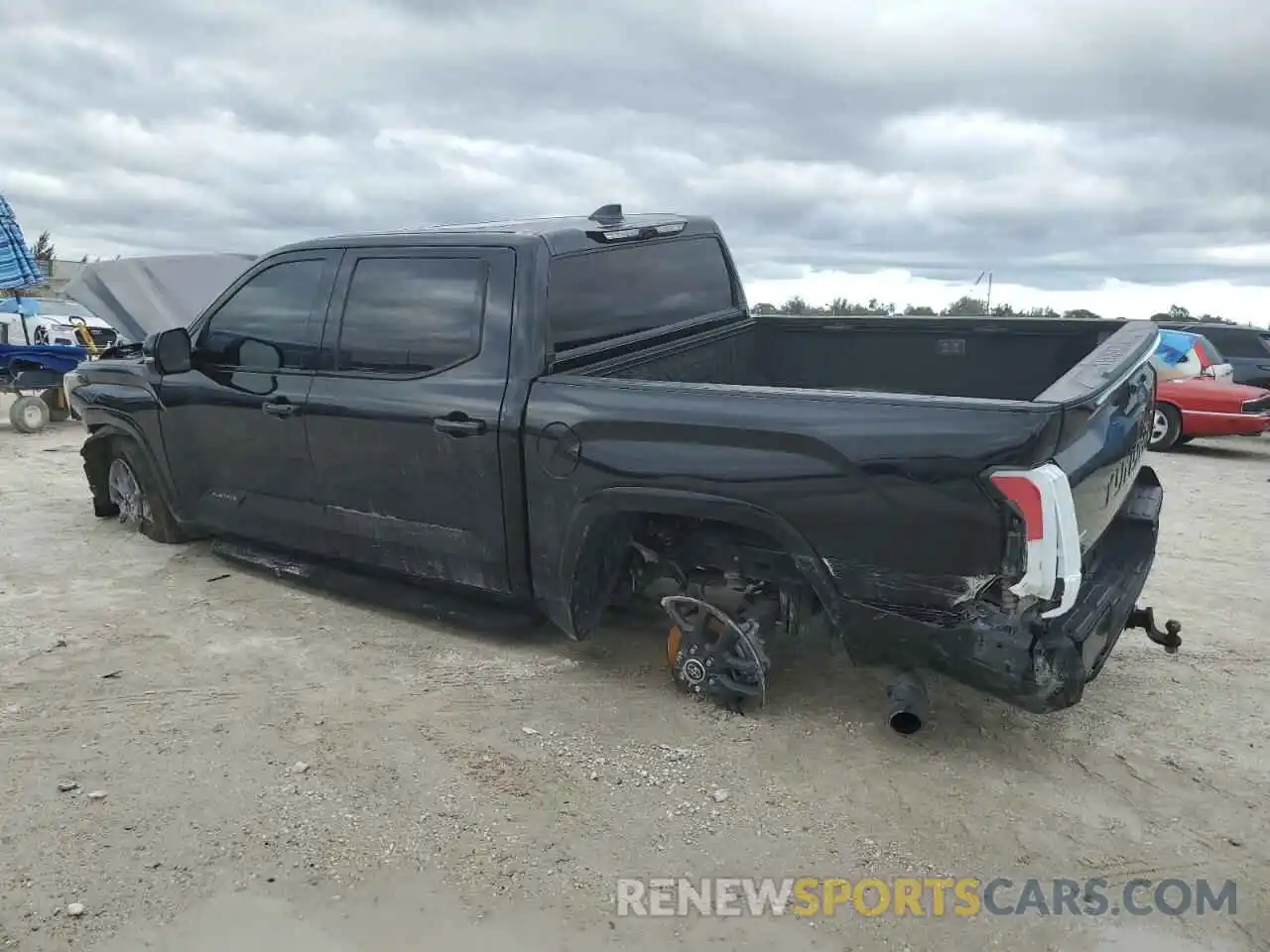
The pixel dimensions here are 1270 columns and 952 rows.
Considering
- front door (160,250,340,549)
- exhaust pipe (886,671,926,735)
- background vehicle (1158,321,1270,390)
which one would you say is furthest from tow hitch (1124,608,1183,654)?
background vehicle (1158,321,1270,390)

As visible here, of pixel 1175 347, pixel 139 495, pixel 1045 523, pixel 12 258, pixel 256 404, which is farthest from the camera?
pixel 12 258

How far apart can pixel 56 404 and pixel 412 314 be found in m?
9.75

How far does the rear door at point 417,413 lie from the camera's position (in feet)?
12.9

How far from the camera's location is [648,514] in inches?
144

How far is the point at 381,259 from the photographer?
4336mm

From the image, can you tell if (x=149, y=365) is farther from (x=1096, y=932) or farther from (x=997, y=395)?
(x=1096, y=932)

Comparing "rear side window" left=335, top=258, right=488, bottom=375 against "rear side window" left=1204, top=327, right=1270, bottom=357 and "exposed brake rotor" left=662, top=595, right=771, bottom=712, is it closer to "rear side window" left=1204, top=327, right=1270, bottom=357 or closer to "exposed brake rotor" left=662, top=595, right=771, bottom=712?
"exposed brake rotor" left=662, top=595, right=771, bottom=712

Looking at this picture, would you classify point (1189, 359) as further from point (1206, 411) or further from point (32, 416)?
point (32, 416)

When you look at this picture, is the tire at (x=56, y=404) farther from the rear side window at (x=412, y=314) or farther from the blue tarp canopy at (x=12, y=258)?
the rear side window at (x=412, y=314)

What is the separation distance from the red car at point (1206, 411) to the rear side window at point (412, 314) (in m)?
9.59

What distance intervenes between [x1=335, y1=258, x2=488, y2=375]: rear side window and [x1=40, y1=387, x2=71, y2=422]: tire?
30.0 ft

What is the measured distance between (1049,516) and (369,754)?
2.37m

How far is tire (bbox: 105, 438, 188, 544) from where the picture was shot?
5668mm
